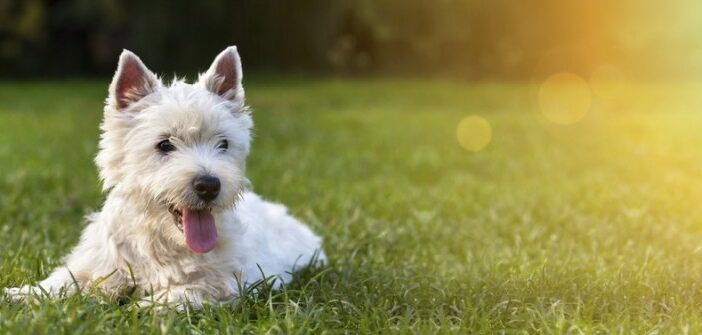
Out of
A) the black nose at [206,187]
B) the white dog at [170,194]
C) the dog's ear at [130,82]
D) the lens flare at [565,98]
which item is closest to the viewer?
the black nose at [206,187]

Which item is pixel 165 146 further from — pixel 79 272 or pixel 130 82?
pixel 79 272

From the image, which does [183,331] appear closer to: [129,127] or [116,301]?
[116,301]

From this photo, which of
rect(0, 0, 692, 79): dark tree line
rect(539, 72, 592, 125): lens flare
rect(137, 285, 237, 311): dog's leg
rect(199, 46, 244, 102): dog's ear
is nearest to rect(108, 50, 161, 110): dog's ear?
rect(199, 46, 244, 102): dog's ear

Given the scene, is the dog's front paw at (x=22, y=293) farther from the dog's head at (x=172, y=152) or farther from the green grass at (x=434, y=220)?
the dog's head at (x=172, y=152)

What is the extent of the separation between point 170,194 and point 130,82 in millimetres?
743

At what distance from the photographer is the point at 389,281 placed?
5.50 m

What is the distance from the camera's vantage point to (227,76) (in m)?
5.00

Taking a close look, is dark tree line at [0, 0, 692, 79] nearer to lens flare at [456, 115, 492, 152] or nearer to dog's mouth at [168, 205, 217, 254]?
lens flare at [456, 115, 492, 152]

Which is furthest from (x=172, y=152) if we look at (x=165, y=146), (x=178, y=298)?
(x=178, y=298)

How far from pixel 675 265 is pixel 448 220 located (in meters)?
2.87

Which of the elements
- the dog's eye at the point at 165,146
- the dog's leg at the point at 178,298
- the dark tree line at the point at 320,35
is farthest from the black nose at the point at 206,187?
the dark tree line at the point at 320,35

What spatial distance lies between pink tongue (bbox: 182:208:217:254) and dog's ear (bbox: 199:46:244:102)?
2.48 feet

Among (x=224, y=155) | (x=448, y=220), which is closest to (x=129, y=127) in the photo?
(x=224, y=155)

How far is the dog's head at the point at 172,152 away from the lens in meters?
4.47
